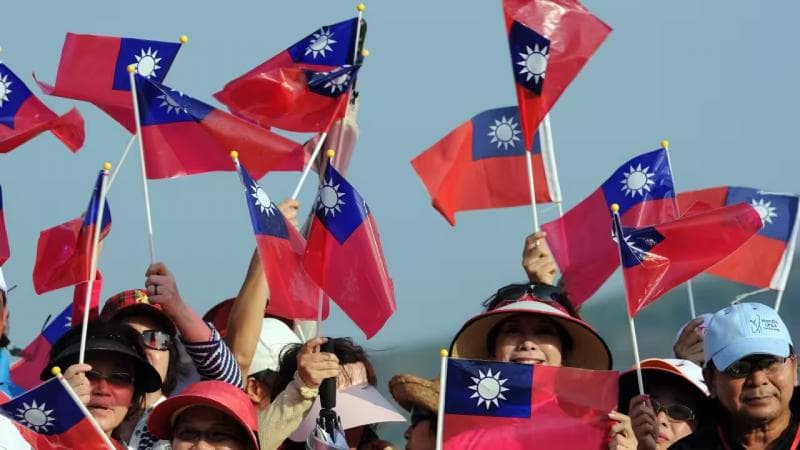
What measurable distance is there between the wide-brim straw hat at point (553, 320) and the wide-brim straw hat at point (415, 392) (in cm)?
21

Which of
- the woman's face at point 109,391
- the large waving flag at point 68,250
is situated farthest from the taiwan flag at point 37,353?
the woman's face at point 109,391

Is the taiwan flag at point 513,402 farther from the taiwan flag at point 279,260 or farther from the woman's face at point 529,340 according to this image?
the taiwan flag at point 279,260

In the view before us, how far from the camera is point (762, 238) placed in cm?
1217

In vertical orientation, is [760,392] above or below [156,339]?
above

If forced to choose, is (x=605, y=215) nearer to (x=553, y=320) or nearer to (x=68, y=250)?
(x=553, y=320)

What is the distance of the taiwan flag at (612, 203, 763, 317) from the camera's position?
30.8 feet

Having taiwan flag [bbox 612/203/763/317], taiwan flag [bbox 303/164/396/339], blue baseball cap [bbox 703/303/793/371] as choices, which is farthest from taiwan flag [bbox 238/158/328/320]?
blue baseball cap [bbox 703/303/793/371]

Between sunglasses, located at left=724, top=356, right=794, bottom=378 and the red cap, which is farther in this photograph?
the red cap

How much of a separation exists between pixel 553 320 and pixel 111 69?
12.0ft

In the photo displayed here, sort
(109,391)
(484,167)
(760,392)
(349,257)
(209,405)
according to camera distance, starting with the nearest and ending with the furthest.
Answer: (760,392)
(209,405)
(109,391)
(349,257)
(484,167)

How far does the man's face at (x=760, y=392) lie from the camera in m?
8.29

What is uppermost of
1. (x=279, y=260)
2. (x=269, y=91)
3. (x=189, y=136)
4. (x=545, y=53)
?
(x=545, y=53)

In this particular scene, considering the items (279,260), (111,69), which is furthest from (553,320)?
(111,69)

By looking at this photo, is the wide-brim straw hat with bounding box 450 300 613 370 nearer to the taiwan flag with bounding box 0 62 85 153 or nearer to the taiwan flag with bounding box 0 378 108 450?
the taiwan flag with bounding box 0 378 108 450
